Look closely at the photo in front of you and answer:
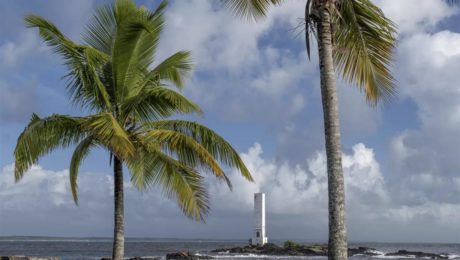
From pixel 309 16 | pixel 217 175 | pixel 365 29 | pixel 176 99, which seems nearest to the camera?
pixel 309 16

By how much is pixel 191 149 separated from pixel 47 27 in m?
4.31

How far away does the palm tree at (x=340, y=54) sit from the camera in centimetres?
1070

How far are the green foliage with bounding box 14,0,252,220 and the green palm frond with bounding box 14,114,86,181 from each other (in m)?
0.02

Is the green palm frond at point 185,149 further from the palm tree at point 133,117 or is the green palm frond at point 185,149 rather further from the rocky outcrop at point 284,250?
the rocky outcrop at point 284,250

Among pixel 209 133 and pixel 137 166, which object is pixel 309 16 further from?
pixel 137 166

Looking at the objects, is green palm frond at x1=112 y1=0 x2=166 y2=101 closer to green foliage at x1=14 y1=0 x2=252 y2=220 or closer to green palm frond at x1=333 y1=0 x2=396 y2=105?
green foliage at x1=14 y1=0 x2=252 y2=220

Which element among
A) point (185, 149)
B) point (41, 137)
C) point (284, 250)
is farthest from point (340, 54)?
point (284, 250)

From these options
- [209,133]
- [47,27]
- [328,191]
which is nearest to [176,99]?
[209,133]

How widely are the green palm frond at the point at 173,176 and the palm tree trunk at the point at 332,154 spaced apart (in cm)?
521

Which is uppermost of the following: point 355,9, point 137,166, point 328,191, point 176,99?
point 355,9

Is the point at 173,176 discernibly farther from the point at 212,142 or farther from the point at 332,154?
the point at 332,154

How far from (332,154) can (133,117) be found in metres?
6.37

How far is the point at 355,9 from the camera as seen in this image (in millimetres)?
12461

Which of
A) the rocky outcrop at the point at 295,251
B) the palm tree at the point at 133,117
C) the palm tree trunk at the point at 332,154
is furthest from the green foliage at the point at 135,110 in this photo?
the rocky outcrop at the point at 295,251
